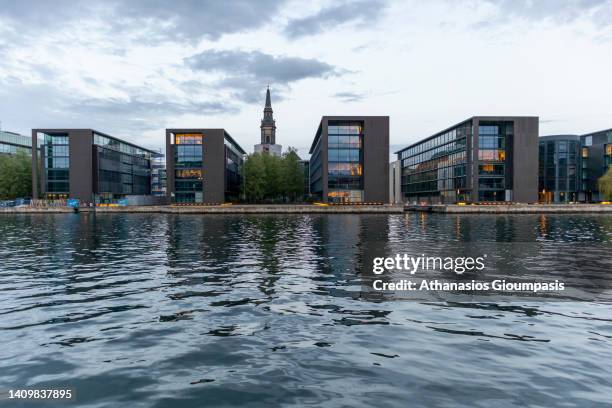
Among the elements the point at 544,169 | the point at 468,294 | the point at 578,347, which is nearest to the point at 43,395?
the point at 578,347

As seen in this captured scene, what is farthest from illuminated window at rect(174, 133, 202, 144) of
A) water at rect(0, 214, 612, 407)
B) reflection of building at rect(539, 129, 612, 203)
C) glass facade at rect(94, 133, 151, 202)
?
reflection of building at rect(539, 129, 612, 203)

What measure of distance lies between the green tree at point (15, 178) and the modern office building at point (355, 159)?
103476mm

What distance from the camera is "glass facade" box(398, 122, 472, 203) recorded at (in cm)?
13312

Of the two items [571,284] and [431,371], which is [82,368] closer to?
[431,371]

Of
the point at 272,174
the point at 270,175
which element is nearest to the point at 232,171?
the point at 270,175

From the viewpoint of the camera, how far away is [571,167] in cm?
15012

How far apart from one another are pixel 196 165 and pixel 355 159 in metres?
49.2

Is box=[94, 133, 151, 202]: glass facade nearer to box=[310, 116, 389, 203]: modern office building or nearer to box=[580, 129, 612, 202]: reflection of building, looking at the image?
box=[310, 116, 389, 203]: modern office building

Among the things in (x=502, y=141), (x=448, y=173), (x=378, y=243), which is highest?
(x=502, y=141)

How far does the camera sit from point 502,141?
12631 centimetres

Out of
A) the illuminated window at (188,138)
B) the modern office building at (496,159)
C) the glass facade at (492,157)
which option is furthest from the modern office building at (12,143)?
the glass facade at (492,157)

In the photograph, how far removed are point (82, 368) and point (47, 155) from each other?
5492 inches

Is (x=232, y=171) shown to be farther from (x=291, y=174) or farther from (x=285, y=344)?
(x=285, y=344)

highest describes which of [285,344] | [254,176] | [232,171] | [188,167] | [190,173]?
[232,171]
